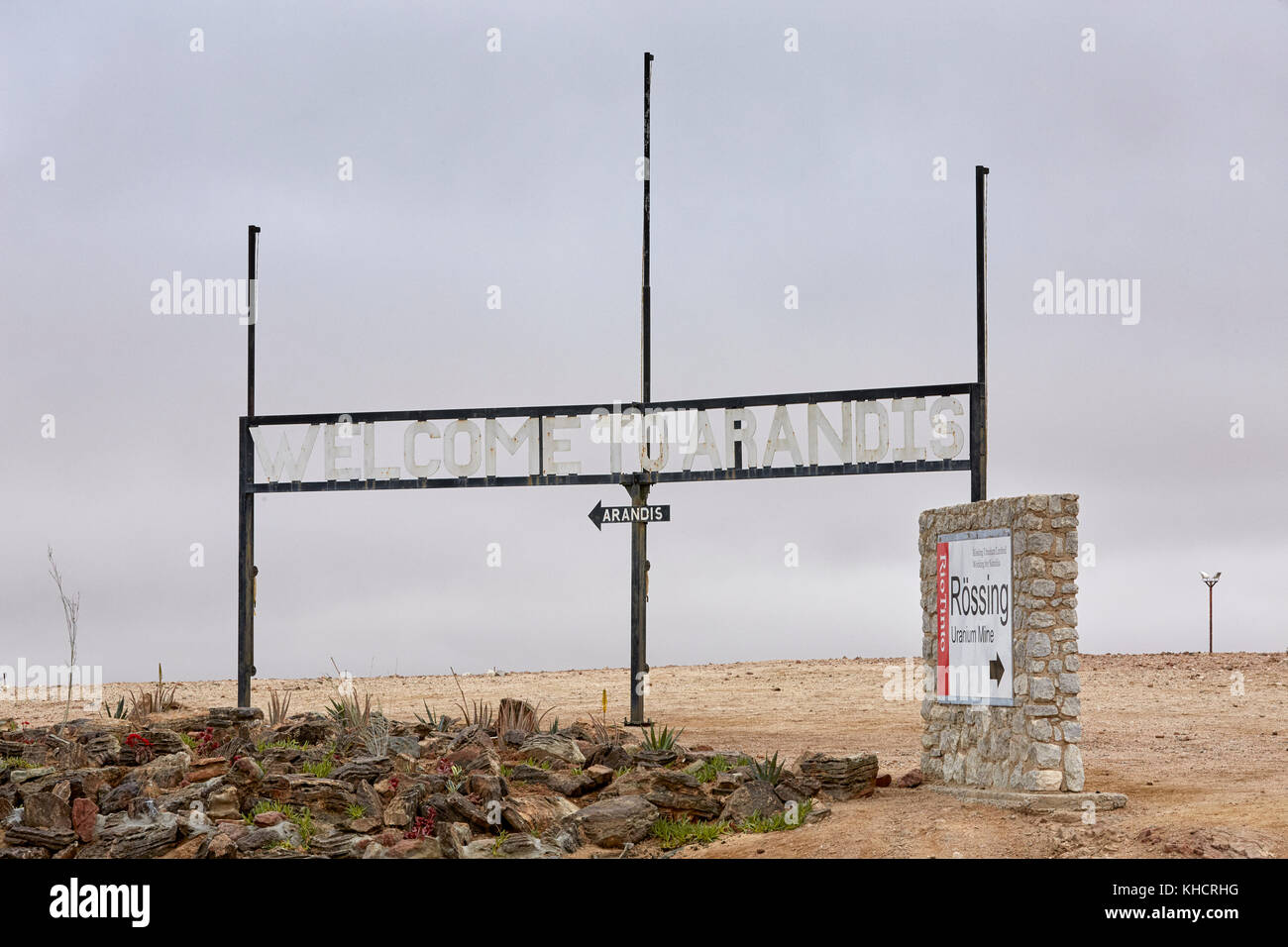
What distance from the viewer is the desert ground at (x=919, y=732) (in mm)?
12977

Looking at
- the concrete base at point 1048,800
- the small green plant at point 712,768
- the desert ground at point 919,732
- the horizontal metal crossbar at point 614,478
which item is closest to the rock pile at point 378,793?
the small green plant at point 712,768

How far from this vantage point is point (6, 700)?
3434 centimetres

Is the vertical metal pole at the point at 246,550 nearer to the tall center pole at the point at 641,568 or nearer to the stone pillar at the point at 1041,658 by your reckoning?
the tall center pole at the point at 641,568

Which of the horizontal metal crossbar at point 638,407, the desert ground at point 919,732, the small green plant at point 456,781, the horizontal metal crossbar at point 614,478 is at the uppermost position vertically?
the horizontal metal crossbar at point 638,407

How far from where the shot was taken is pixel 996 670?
14.8 metres

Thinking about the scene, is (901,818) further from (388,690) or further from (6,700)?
(6,700)

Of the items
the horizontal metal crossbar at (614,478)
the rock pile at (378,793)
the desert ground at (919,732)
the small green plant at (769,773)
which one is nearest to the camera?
the desert ground at (919,732)

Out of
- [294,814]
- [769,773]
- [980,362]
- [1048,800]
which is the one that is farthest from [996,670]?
[294,814]

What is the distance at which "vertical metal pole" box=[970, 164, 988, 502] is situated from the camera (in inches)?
746

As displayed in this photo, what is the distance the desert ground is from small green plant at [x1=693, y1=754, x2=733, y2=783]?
5.80 feet

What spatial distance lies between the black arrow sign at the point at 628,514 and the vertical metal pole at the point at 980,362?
4947 millimetres

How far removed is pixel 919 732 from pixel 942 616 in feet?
22.4

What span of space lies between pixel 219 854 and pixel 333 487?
10.7 m
